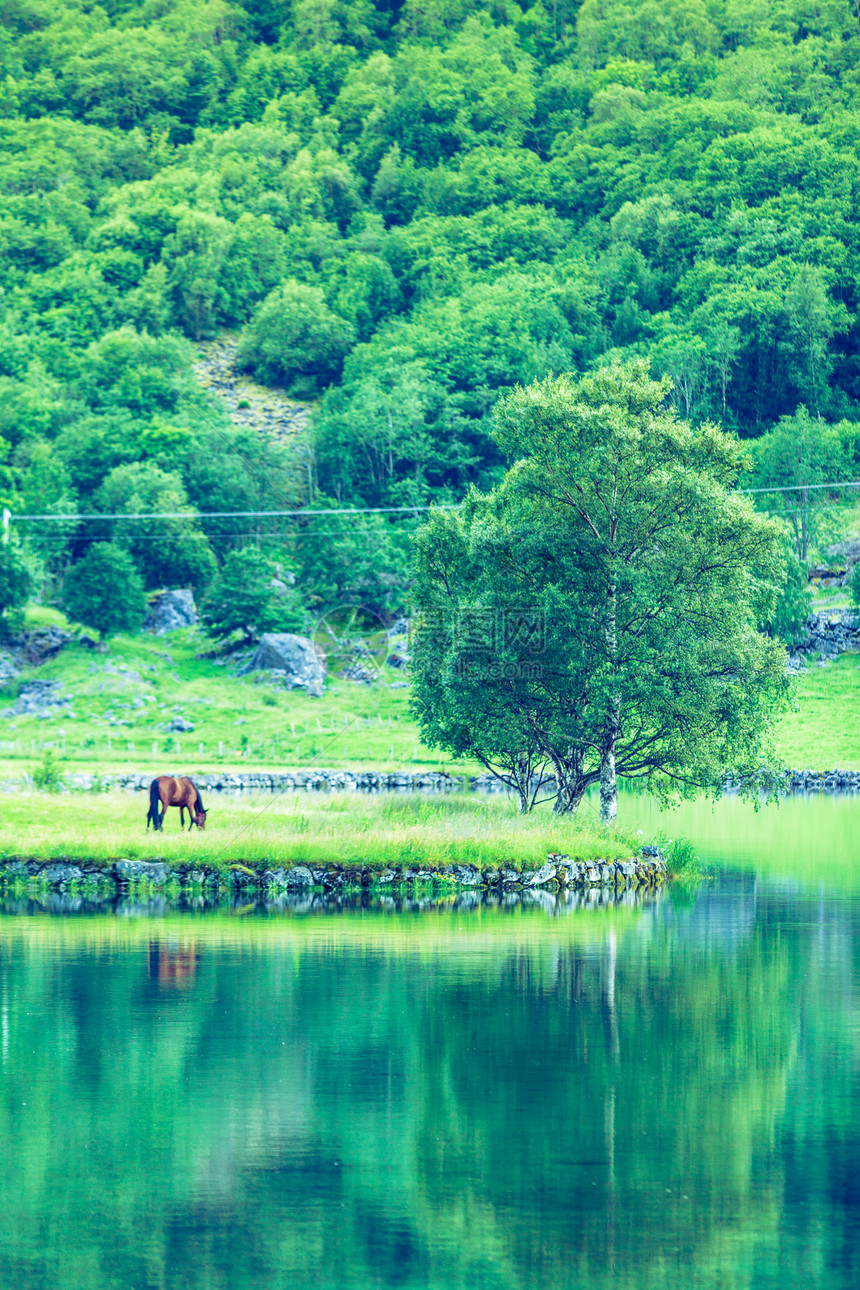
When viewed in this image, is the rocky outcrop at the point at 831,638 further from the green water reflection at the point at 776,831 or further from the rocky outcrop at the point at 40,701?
the rocky outcrop at the point at 40,701

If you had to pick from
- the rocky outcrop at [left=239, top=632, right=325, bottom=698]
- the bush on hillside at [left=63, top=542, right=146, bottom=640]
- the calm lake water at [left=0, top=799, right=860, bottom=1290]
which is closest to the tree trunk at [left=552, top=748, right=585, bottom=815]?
the calm lake water at [left=0, top=799, right=860, bottom=1290]

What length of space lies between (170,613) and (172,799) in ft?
229

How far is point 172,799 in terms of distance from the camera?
3672 centimetres

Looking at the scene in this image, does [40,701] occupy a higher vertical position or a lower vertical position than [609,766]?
lower

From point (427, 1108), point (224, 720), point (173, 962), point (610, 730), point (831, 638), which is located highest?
point (610, 730)

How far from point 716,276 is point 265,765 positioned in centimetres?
10304

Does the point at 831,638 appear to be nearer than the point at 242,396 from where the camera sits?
Yes

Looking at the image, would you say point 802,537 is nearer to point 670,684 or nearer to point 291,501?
point 291,501

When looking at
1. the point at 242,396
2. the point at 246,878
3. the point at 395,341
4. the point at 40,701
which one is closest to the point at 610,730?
the point at 246,878

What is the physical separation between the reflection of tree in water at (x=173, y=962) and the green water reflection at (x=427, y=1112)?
0.28 feet

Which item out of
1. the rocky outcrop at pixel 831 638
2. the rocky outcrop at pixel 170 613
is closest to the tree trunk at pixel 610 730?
the rocky outcrop at pixel 831 638

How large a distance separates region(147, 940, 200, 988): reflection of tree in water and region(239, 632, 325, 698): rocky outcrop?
66.0 meters

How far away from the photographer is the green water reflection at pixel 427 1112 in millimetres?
11164

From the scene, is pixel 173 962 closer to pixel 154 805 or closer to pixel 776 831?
pixel 154 805
